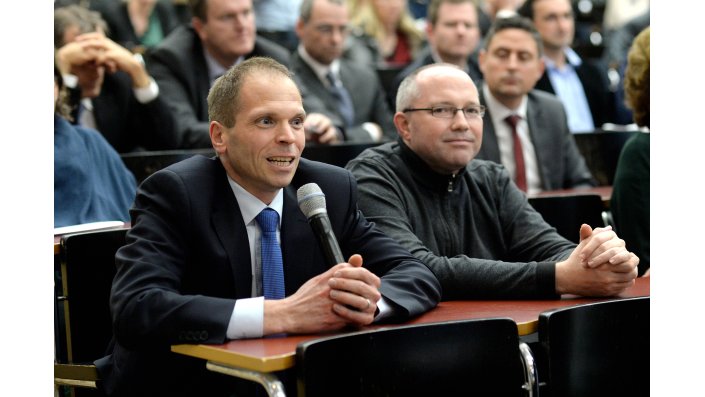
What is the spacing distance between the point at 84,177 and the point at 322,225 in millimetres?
1787

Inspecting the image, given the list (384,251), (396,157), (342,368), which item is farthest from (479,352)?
(396,157)

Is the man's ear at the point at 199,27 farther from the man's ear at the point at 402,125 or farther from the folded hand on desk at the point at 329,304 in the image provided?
the folded hand on desk at the point at 329,304

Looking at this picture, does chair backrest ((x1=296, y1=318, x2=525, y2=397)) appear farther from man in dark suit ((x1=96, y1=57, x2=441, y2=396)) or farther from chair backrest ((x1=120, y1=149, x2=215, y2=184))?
chair backrest ((x1=120, y1=149, x2=215, y2=184))

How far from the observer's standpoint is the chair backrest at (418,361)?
2.12 metres

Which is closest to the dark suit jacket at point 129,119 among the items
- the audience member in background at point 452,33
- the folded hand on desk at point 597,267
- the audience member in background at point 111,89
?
the audience member in background at point 111,89

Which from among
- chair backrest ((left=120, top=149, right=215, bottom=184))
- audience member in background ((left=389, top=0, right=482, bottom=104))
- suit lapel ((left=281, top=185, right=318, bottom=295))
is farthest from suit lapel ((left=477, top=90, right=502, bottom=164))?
suit lapel ((left=281, top=185, right=318, bottom=295))

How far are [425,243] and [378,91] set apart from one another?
11.0ft

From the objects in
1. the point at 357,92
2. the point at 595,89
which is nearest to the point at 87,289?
the point at 357,92

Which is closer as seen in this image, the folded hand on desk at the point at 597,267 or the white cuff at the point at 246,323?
the white cuff at the point at 246,323

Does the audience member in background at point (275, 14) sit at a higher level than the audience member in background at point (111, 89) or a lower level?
higher

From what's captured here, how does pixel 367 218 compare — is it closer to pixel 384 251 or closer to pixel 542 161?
pixel 384 251

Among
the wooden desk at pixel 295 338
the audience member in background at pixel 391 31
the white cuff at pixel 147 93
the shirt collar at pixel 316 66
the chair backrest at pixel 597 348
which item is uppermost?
the audience member in background at pixel 391 31

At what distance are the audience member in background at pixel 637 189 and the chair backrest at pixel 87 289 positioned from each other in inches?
72.3
